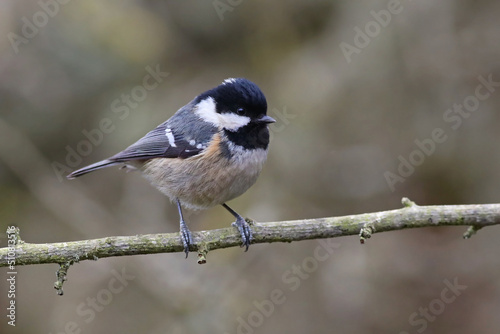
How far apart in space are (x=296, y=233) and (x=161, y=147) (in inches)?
62.8

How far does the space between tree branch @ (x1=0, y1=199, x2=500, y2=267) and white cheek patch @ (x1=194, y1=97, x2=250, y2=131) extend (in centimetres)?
92

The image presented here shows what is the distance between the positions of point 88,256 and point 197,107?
1.72 metres

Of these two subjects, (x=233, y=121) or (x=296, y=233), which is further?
(x=233, y=121)

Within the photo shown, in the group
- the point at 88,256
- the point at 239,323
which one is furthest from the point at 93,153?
the point at 88,256

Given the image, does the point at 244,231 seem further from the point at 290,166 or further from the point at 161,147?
the point at 290,166

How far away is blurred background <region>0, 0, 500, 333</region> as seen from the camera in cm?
611

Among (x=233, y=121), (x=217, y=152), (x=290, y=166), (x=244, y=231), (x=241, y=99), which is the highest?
(x=241, y=99)

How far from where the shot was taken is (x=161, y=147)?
4496mm

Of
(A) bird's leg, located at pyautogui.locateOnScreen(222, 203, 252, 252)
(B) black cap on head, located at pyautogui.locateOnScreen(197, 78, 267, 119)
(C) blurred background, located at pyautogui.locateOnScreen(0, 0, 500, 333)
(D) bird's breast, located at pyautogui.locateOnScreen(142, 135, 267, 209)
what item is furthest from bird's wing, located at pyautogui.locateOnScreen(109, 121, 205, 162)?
(C) blurred background, located at pyautogui.locateOnScreen(0, 0, 500, 333)

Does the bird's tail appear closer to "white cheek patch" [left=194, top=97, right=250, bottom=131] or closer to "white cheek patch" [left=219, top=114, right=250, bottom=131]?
"white cheek patch" [left=194, top=97, right=250, bottom=131]

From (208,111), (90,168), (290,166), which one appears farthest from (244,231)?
(290,166)

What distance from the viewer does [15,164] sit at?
613 cm

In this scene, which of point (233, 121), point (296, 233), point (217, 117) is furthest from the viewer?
point (217, 117)

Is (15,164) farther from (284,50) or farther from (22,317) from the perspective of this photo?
(284,50)
